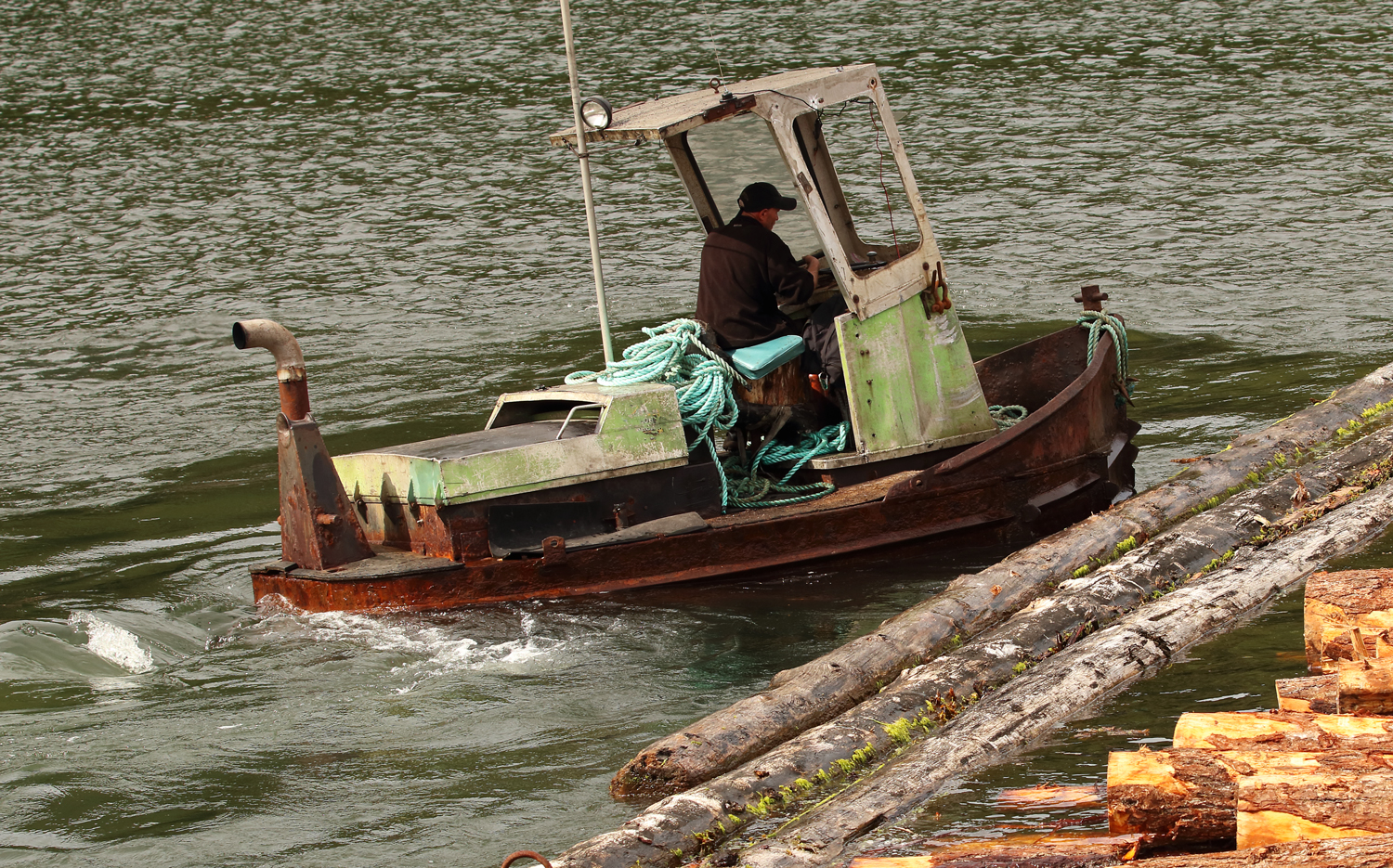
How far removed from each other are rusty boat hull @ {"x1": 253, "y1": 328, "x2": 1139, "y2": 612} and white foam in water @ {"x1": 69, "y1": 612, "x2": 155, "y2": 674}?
0.62 metres

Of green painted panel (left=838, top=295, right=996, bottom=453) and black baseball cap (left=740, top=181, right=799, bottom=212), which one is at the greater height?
black baseball cap (left=740, top=181, right=799, bottom=212)

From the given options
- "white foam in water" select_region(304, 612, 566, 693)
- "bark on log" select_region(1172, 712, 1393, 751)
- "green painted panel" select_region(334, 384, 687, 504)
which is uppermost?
"green painted panel" select_region(334, 384, 687, 504)

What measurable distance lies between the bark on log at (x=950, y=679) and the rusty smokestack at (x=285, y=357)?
10.9ft

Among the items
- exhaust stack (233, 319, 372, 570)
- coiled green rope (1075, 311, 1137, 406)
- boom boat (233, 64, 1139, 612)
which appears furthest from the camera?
coiled green rope (1075, 311, 1137, 406)

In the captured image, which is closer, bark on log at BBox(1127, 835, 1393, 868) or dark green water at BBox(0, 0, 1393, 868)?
bark on log at BBox(1127, 835, 1393, 868)

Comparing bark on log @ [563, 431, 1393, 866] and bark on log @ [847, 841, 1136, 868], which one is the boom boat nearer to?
bark on log @ [563, 431, 1393, 866]

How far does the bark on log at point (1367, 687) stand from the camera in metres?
4.06

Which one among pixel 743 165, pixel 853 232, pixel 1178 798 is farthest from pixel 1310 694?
pixel 743 165

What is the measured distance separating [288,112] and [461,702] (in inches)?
678

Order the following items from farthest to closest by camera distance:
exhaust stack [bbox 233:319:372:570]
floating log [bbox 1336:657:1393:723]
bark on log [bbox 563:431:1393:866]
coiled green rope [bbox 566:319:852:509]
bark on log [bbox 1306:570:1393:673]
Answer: coiled green rope [bbox 566:319:852:509] → exhaust stack [bbox 233:319:372:570] → bark on log [bbox 1306:570:1393:673] → bark on log [bbox 563:431:1393:866] → floating log [bbox 1336:657:1393:723]

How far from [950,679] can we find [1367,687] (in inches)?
59.2

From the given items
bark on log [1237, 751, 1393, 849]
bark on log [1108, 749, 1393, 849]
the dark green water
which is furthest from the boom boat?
bark on log [1237, 751, 1393, 849]

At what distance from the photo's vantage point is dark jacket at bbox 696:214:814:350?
Answer: 7910mm

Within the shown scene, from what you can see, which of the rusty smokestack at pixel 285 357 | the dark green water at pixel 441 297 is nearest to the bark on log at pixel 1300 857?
the dark green water at pixel 441 297
